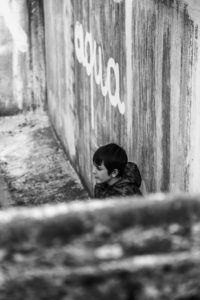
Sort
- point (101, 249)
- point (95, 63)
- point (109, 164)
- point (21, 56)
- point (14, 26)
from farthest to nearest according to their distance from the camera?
point (21, 56)
point (14, 26)
point (95, 63)
point (109, 164)
point (101, 249)

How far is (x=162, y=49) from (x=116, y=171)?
0.76 meters

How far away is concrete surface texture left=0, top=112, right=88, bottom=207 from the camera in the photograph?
21.5 ft

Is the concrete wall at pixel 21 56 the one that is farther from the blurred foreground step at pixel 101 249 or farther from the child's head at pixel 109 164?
the blurred foreground step at pixel 101 249

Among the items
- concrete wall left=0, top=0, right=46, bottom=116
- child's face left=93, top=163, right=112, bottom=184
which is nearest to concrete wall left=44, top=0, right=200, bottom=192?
child's face left=93, top=163, right=112, bottom=184

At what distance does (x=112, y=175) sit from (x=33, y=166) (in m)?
3.78

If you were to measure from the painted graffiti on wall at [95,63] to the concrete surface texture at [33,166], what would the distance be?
1366mm

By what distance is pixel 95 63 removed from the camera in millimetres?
5512

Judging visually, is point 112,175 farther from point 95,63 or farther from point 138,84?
point 95,63

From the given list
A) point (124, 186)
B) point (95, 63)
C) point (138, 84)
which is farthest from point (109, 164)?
point (95, 63)

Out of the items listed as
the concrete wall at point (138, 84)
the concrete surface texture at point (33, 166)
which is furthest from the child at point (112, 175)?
the concrete surface texture at point (33, 166)

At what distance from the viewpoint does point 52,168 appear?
7348mm

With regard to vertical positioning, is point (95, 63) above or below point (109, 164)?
above

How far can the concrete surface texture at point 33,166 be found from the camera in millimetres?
6551

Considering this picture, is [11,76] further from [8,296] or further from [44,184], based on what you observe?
[8,296]
